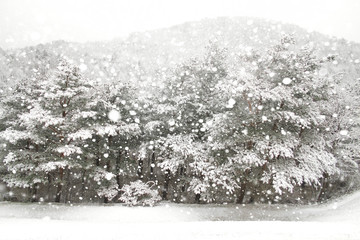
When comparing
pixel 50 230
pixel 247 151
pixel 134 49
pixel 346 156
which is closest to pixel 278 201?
pixel 346 156

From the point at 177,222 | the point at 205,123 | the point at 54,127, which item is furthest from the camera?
the point at 54,127

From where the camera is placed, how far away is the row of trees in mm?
13523

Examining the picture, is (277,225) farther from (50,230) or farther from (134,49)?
(134,49)

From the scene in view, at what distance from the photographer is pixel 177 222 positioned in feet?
36.4

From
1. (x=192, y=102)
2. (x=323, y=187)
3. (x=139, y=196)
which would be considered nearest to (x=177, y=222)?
(x=139, y=196)

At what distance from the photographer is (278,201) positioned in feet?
70.7

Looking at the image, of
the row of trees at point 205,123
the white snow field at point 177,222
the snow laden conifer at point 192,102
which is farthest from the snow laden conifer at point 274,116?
the white snow field at point 177,222

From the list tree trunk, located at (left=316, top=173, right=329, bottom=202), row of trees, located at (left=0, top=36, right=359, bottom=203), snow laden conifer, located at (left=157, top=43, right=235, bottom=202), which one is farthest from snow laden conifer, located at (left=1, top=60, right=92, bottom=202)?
tree trunk, located at (left=316, top=173, right=329, bottom=202)

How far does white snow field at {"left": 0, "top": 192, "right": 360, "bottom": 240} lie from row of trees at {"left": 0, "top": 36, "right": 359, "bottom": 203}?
1.43m

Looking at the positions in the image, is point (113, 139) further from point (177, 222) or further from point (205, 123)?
point (177, 222)

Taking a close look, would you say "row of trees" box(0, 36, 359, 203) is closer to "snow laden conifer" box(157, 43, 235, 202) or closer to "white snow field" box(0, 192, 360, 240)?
"snow laden conifer" box(157, 43, 235, 202)

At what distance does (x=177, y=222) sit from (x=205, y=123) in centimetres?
668

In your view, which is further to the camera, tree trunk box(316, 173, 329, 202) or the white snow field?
tree trunk box(316, 173, 329, 202)

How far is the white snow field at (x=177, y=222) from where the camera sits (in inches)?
319
